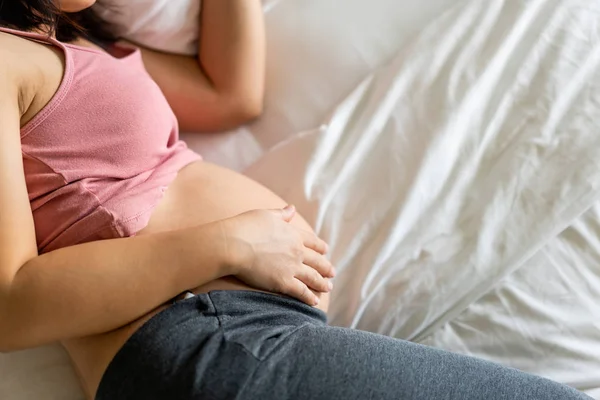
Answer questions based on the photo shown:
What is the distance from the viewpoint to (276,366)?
2.18 ft

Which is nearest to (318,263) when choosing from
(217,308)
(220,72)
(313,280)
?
(313,280)

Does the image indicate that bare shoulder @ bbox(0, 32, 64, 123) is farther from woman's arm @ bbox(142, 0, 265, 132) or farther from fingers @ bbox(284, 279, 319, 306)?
fingers @ bbox(284, 279, 319, 306)

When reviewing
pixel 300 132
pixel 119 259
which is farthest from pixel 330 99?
pixel 119 259

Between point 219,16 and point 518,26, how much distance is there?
449mm

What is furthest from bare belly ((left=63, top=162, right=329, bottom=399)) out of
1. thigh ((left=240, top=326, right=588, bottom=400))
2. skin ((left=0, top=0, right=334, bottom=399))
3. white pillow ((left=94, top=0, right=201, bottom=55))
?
white pillow ((left=94, top=0, right=201, bottom=55))

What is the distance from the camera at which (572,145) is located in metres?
0.86

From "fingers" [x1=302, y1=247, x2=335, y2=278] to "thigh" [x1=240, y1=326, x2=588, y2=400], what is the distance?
0.11 metres

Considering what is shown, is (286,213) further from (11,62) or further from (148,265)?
(11,62)

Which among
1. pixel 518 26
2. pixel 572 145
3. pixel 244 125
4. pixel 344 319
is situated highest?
pixel 518 26

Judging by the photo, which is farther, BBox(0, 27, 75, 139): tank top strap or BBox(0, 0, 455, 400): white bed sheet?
BBox(0, 0, 455, 400): white bed sheet

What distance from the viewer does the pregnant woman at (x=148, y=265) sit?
0.66m

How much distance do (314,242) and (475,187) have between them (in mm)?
237

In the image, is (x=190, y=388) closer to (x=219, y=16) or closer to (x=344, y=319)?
(x=344, y=319)

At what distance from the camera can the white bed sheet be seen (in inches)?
39.6
